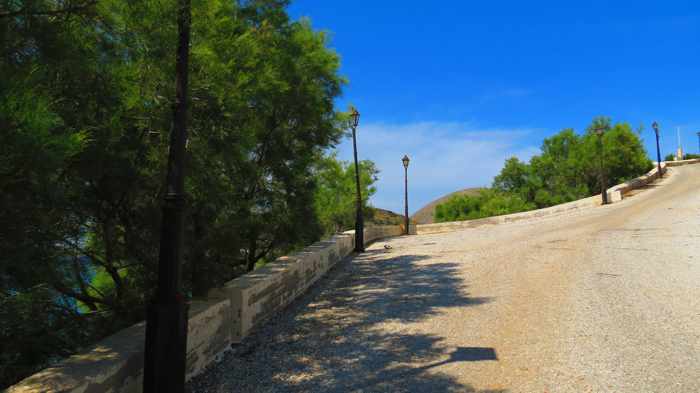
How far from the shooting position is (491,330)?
6566mm

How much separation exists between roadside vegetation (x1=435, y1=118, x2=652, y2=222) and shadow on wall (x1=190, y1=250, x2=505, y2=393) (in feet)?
160

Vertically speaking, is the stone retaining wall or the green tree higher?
the green tree

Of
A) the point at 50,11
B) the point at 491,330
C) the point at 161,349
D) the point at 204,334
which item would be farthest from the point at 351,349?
the point at 50,11

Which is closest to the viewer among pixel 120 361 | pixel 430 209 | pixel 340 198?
pixel 120 361

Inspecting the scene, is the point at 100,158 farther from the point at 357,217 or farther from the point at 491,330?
the point at 357,217

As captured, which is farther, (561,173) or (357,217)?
(561,173)

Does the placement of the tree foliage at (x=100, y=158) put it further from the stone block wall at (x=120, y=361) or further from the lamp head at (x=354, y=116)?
the lamp head at (x=354, y=116)

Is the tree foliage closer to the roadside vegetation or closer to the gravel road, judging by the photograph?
the gravel road

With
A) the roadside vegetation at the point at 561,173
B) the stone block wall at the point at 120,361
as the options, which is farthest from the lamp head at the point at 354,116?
the roadside vegetation at the point at 561,173

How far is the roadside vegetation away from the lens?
178ft

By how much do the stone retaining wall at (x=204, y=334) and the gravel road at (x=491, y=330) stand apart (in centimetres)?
26

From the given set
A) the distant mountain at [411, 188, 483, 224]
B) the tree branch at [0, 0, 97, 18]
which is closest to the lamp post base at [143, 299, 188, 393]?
the tree branch at [0, 0, 97, 18]

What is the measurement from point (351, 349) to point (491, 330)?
210 cm

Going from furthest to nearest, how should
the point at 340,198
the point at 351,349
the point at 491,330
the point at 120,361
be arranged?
the point at 340,198 < the point at 491,330 < the point at 351,349 < the point at 120,361
